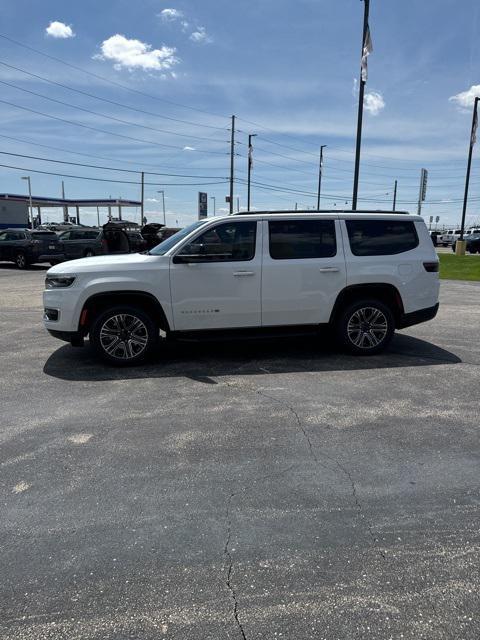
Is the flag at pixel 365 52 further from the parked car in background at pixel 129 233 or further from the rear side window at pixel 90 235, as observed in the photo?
the rear side window at pixel 90 235

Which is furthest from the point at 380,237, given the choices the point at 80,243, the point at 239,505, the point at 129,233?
the point at 129,233

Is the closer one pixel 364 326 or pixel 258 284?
pixel 258 284

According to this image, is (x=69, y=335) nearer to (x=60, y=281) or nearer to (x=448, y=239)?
(x=60, y=281)

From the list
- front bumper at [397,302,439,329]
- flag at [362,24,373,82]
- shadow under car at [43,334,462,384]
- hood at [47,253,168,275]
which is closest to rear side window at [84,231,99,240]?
flag at [362,24,373,82]

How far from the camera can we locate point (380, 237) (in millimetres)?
6637

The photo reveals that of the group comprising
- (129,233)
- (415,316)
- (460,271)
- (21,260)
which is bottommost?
(460,271)

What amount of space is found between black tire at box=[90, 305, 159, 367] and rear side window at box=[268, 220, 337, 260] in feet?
6.16

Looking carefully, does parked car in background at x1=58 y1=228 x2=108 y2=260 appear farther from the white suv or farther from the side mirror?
the side mirror

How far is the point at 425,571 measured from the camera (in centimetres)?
249

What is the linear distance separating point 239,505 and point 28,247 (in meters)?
20.6

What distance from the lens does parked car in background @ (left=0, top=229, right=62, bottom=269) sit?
21.1 metres

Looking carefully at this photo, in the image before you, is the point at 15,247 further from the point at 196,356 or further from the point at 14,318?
the point at 196,356

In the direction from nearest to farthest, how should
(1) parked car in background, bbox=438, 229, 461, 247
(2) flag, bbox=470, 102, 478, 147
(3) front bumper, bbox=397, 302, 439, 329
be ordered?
(3) front bumper, bbox=397, 302, 439, 329, (2) flag, bbox=470, 102, 478, 147, (1) parked car in background, bbox=438, 229, 461, 247

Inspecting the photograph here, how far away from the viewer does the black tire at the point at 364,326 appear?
6.58 metres
